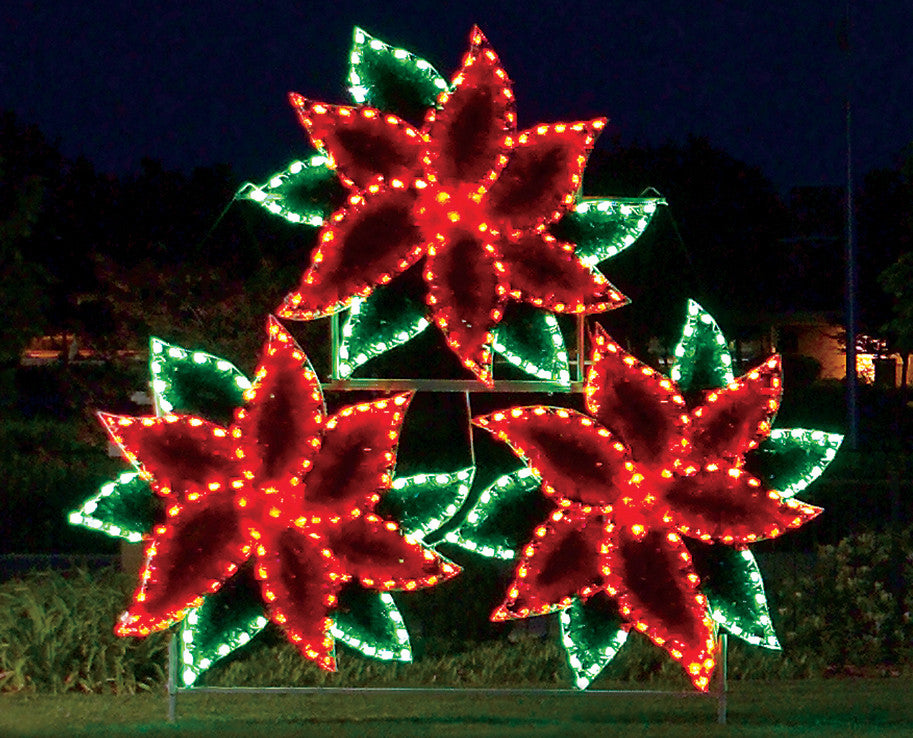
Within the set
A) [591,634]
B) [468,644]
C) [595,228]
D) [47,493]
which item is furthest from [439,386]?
[47,493]

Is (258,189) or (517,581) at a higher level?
(258,189)

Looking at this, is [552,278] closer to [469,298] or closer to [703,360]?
[469,298]

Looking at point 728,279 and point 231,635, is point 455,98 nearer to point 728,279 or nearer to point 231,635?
point 231,635

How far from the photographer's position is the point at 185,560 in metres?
7.93

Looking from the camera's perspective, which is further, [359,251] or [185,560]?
[359,251]

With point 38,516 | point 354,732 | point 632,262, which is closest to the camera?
point 354,732

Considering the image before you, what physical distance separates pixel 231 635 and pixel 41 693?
1.67 m

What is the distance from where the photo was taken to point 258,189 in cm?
837

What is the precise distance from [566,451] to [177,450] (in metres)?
1.99

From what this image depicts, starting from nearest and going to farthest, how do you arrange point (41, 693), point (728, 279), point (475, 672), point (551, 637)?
point (41, 693)
point (475, 672)
point (551, 637)
point (728, 279)

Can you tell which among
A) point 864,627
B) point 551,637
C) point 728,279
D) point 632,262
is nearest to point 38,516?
point 632,262

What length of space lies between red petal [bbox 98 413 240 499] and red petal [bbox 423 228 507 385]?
1.35 metres

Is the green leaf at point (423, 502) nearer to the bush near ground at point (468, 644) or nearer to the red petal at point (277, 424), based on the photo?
the red petal at point (277, 424)

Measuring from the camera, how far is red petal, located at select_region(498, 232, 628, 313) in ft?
27.7
